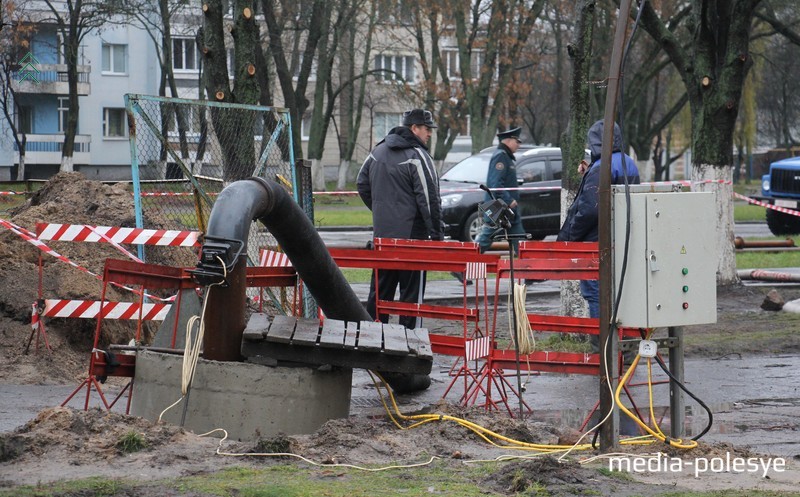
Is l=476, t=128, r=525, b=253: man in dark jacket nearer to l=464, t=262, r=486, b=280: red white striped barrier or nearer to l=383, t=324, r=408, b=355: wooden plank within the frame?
l=464, t=262, r=486, b=280: red white striped barrier

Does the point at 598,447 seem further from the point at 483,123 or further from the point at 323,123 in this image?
the point at 323,123

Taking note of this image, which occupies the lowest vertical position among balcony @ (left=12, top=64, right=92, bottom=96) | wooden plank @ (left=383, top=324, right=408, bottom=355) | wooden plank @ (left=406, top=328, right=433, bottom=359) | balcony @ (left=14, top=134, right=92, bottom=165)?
wooden plank @ (left=406, top=328, right=433, bottom=359)

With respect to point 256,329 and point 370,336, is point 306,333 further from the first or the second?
point 370,336

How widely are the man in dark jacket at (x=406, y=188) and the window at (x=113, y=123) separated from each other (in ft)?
171

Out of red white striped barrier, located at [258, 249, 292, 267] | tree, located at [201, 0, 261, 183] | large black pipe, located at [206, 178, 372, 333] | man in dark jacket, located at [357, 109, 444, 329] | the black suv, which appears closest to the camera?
large black pipe, located at [206, 178, 372, 333]

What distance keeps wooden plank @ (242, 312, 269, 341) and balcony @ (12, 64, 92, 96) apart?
50501 millimetres

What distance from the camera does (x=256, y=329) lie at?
6914mm

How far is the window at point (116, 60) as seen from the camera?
194 feet

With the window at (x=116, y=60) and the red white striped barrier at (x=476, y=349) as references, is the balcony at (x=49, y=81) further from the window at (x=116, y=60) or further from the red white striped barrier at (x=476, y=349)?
the red white striped barrier at (x=476, y=349)

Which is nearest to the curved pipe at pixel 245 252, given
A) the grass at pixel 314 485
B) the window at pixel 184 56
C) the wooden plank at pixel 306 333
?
the wooden plank at pixel 306 333

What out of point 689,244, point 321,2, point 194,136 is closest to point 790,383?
point 689,244

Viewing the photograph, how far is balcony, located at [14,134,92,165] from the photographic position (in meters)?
57.0

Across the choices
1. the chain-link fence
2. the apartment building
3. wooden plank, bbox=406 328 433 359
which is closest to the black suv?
the chain-link fence

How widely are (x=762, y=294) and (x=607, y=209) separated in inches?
366
